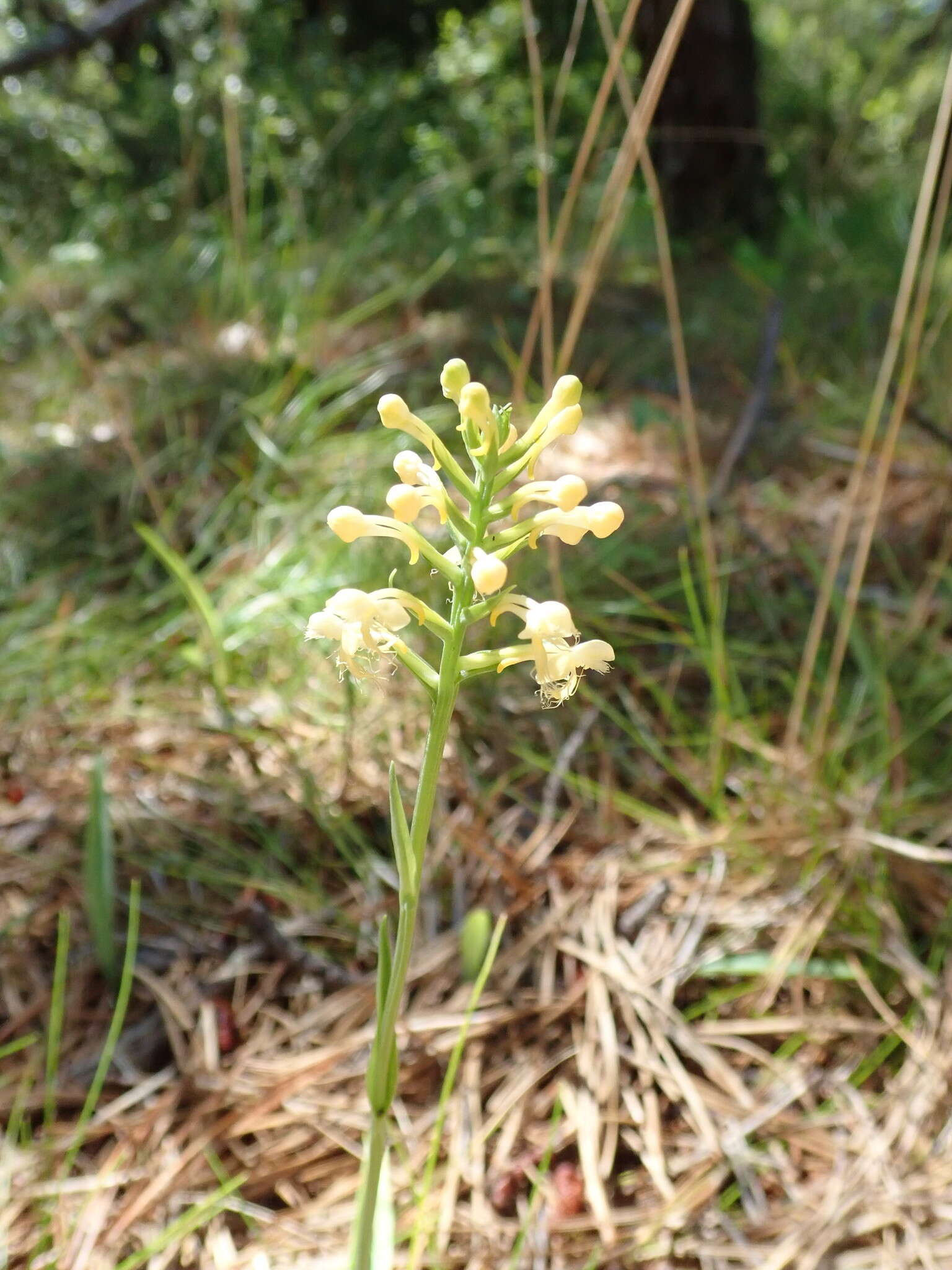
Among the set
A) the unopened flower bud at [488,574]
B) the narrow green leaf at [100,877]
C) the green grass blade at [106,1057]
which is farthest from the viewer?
the narrow green leaf at [100,877]

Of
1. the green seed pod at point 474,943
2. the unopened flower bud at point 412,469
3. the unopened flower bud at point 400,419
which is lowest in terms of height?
the green seed pod at point 474,943

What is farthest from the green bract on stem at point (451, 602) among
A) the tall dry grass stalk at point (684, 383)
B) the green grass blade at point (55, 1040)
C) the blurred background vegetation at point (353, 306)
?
the blurred background vegetation at point (353, 306)

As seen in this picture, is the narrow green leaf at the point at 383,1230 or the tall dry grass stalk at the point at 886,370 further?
the tall dry grass stalk at the point at 886,370

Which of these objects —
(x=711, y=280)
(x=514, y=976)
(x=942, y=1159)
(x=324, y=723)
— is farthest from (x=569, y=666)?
(x=711, y=280)

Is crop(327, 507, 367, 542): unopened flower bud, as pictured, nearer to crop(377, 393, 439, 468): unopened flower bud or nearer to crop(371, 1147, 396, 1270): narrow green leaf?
crop(377, 393, 439, 468): unopened flower bud

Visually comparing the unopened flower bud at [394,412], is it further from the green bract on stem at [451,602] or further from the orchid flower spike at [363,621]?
the orchid flower spike at [363,621]

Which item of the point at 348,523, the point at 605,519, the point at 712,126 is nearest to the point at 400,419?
the point at 348,523

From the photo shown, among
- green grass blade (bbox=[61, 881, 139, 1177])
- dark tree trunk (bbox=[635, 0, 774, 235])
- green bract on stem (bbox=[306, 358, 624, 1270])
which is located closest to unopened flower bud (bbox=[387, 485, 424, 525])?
green bract on stem (bbox=[306, 358, 624, 1270])

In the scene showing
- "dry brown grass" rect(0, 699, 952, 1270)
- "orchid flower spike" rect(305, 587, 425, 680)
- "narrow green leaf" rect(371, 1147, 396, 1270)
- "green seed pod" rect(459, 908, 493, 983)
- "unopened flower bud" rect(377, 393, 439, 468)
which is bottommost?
"dry brown grass" rect(0, 699, 952, 1270)

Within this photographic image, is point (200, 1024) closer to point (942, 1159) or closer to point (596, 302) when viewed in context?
point (942, 1159)
